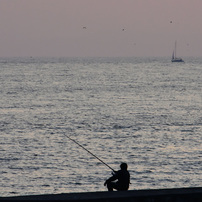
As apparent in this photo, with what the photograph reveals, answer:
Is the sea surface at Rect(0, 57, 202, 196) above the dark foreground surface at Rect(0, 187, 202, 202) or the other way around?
the other way around

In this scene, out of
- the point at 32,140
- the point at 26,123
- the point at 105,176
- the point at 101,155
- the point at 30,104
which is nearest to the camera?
the point at 105,176

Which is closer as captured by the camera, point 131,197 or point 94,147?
point 131,197

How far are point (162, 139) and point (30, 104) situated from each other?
2957 centimetres

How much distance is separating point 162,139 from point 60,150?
7517 mm

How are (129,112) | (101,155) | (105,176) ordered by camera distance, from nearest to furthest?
1. (105,176)
2. (101,155)
3. (129,112)

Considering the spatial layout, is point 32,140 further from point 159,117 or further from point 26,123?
point 159,117

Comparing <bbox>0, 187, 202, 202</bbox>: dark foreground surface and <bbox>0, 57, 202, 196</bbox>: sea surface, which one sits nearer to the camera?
<bbox>0, 187, 202, 202</bbox>: dark foreground surface

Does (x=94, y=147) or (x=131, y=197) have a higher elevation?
(x=131, y=197)

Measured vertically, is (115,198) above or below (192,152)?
above

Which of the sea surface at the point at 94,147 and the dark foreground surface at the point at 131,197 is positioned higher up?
the dark foreground surface at the point at 131,197

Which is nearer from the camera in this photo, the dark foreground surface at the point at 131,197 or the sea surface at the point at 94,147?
the dark foreground surface at the point at 131,197

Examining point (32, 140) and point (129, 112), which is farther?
point (129, 112)

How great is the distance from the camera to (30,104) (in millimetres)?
61000

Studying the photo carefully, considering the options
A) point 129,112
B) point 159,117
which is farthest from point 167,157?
point 129,112
